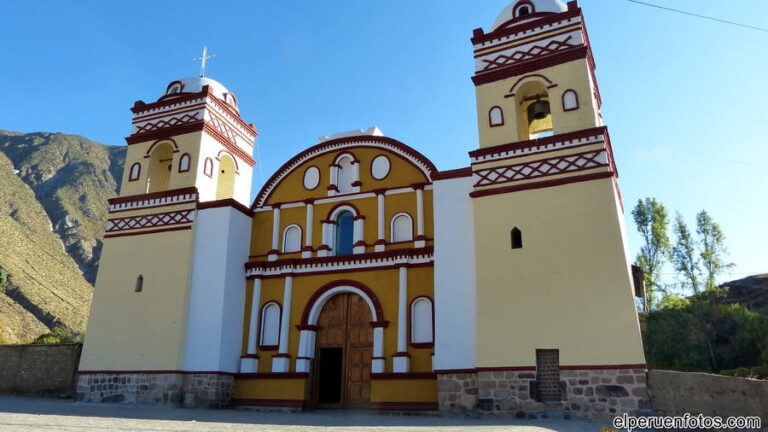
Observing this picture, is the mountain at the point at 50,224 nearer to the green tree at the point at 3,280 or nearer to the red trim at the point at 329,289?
the green tree at the point at 3,280

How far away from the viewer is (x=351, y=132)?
17.0 meters

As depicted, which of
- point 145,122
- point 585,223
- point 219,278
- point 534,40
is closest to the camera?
point 585,223

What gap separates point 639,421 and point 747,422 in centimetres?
235

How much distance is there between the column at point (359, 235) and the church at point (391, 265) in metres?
0.04

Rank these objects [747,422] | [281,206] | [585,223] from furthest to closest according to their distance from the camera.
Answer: [281,206]
[585,223]
[747,422]

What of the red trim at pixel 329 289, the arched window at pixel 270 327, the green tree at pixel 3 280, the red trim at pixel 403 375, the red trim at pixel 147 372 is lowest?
the red trim at pixel 403 375

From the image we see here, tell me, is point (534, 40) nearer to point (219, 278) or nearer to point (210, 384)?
point (219, 278)

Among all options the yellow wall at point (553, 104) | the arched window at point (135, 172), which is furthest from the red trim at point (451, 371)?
the arched window at point (135, 172)

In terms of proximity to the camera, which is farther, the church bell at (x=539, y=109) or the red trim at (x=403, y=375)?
the church bell at (x=539, y=109)

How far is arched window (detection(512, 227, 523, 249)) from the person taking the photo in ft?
41.9

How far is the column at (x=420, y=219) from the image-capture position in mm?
14680

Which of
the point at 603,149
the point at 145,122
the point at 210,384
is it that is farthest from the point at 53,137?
the point at 603,149

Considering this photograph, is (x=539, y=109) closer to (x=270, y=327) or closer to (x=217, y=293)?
(x=270, y=327)

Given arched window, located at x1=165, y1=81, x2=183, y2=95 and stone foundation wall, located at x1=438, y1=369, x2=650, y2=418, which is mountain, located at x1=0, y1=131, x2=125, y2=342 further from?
stone foundation wall, located at x1=438, y1=369, x2=650, y2=418
